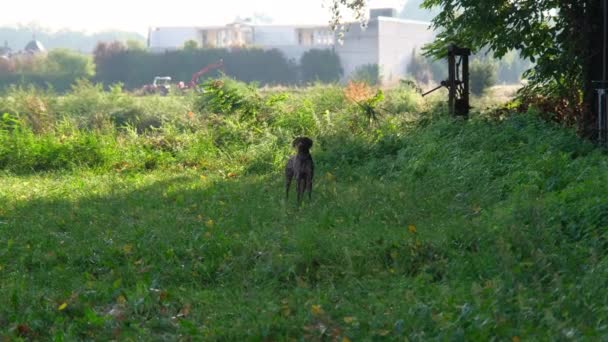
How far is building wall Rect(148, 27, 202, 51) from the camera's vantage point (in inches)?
3898

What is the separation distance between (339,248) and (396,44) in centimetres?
7615

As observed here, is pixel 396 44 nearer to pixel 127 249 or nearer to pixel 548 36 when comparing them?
pixel 548 36

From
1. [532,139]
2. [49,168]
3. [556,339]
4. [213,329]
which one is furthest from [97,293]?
[49,168]

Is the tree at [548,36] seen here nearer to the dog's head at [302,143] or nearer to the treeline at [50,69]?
the dog's head at [302,143]

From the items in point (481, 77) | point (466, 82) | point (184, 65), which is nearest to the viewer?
point (466, 82)

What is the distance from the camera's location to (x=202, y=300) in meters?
6.90

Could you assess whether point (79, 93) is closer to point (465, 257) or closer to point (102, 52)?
point (465, 257)

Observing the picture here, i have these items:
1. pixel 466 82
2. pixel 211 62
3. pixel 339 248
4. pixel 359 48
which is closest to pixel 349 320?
pixel 339 248

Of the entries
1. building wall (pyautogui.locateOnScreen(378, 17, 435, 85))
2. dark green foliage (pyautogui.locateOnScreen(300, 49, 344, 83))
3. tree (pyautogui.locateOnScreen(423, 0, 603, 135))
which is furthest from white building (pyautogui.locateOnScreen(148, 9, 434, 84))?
tree (pyautogui.locateOnScreen(423, 0, 603, 135))

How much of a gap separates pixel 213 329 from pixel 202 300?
847mm

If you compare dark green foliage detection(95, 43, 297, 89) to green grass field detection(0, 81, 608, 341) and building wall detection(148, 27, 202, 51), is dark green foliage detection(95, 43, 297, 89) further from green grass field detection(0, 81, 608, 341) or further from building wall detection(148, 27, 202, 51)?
green grass field detection(0, 81, 608, 341)

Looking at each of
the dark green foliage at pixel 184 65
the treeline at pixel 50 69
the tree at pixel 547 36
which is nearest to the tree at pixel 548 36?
the tree at pixel 547 36

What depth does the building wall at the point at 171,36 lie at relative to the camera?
99000 mm

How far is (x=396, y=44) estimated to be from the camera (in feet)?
272
